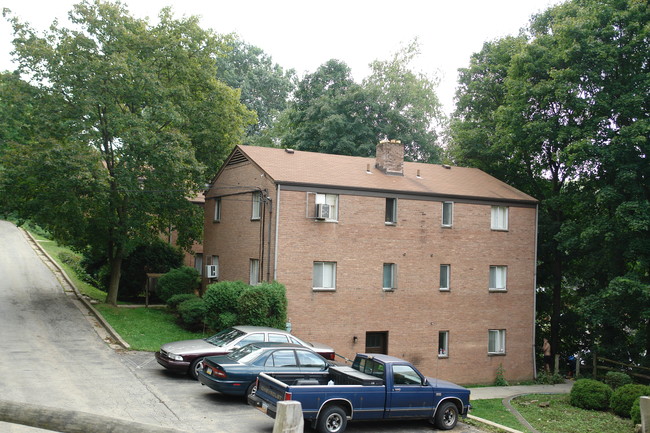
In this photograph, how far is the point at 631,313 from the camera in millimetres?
25656

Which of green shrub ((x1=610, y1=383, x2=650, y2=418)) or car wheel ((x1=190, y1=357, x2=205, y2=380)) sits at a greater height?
car wheel ((x1=190, y1=357, x2=205, y2=380))

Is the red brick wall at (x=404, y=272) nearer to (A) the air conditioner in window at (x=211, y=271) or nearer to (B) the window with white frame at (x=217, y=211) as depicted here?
(B) the window with white frame at (x=217, y=211)

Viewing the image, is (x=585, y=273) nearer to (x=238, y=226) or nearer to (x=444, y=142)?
(x=238, y=226)

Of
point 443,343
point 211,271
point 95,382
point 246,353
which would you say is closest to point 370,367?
point 246,353

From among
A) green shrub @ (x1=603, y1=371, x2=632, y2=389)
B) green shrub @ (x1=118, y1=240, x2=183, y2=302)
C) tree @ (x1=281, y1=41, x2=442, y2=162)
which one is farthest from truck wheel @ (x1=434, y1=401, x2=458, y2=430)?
tree @ (x1=281, y1=41, x2=442, y2=162)

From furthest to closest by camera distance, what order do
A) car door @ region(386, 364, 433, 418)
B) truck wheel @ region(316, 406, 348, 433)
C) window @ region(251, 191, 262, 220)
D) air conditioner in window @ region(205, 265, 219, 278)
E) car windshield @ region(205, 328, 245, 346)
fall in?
1. air conditioner in window @ region(205, 265, 219, 278)
2. window @ region(251, 191, 262, 220)
3. car windshield @ region(205, 328, 245, 346)
4. car door @ region(386, 364, 433, 418)
5. truck wheel @ region(316, 406, 348, 433)

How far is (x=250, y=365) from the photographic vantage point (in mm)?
14695

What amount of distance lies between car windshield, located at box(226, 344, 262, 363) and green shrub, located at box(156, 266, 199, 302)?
1344 cm

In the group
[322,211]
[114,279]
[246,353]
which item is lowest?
[246,353]

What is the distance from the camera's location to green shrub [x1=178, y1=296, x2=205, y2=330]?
23688 mm

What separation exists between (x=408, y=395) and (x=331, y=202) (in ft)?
38.5

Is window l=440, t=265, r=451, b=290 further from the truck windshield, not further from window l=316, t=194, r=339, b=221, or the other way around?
the truck windshield

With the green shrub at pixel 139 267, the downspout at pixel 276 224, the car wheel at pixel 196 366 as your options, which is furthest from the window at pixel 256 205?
the car wheel at pixel 196 366

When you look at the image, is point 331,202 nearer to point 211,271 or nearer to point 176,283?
point 211,271
